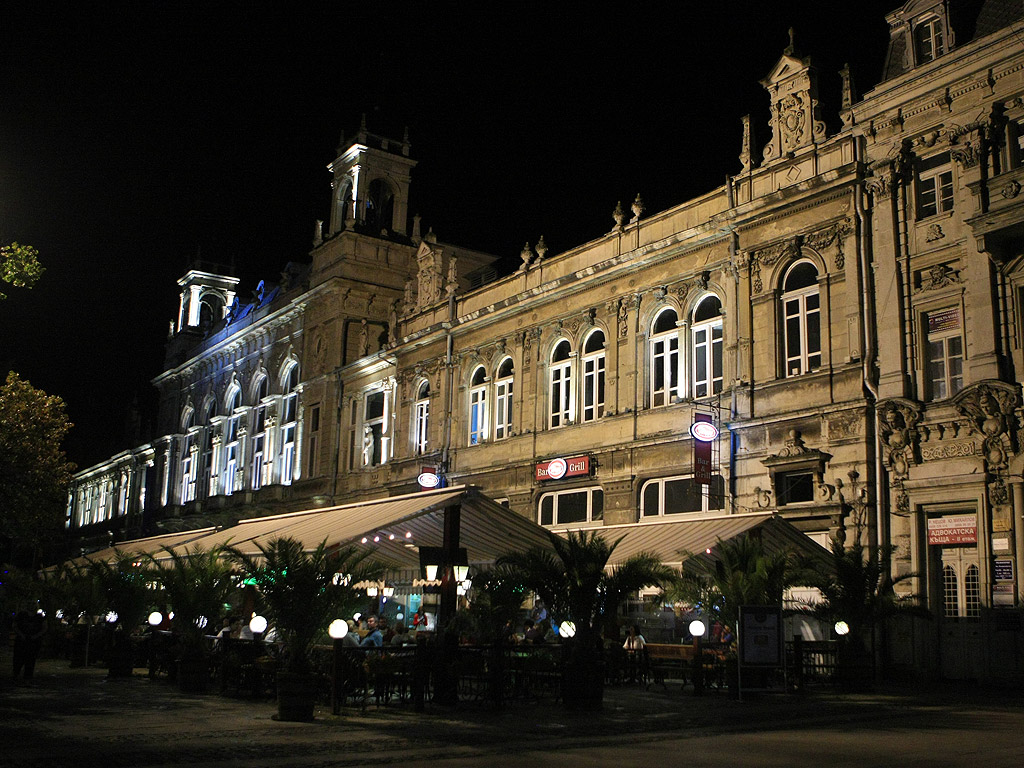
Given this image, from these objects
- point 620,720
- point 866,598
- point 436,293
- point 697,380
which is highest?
point 436,293

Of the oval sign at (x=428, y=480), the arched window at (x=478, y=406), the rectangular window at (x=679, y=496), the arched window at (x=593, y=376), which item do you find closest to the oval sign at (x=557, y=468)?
the arched window at (x=593, y=376)

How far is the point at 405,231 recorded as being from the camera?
48688 mm

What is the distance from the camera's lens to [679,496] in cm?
2723

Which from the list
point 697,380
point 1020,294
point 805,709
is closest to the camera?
point 805,709

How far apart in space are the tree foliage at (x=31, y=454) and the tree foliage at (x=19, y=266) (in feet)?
27.3

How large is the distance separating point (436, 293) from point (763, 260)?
17.1 metres

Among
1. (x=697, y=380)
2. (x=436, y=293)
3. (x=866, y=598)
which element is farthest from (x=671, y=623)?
(x=436, y=293)

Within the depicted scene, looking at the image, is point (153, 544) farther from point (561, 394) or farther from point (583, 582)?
point (583, 582)

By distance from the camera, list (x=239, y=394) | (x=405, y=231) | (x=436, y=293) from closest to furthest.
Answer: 1. (x=436, y=293)
2. (x=405, y=231)
3. (x=239, y=394)

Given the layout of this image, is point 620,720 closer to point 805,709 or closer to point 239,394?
point 805,709

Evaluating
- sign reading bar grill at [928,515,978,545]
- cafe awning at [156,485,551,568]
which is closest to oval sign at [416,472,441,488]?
cafe awning at [156,485,551,568]

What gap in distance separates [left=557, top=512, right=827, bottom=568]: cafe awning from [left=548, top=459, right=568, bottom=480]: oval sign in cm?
640

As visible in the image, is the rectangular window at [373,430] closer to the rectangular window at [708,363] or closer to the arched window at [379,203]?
the arched window at [379,203]

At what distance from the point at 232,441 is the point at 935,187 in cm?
4088
